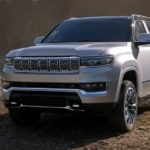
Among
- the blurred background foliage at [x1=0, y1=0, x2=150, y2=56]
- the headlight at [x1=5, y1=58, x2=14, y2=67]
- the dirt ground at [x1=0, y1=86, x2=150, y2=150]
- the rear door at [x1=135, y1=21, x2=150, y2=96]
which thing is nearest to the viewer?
the dirt ground at [x1=0, y1=86, x2=150, y2=150]

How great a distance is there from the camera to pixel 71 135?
27.0 feet

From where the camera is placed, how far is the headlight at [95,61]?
771 cm

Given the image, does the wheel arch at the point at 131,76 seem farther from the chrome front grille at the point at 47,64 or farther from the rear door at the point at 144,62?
the chrome front grille at the point at 47,64

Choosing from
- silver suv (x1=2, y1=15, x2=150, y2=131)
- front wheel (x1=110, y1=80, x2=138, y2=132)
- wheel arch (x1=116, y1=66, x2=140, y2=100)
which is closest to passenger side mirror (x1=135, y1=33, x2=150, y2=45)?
silver suv (x1=2, y1=15, x2=150, y2=131)

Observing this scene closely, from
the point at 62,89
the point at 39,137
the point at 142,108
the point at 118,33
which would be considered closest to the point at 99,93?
the point at 62,89

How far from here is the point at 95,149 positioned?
7.35 m

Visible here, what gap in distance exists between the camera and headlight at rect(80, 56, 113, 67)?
7715 mm

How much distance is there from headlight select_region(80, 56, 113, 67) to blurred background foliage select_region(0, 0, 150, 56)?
96.3 ft

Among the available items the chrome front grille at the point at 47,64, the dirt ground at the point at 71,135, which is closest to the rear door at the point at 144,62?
the dirt ground at the point at 71,135

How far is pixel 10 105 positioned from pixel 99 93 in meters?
1.41

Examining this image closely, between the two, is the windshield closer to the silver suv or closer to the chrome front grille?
the silver suv

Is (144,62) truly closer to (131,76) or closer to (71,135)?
(131,76)

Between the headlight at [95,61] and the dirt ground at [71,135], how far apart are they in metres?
1.09

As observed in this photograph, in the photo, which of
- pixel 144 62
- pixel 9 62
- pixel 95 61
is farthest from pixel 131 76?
pixel 9 62
